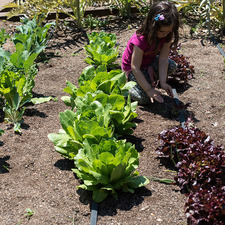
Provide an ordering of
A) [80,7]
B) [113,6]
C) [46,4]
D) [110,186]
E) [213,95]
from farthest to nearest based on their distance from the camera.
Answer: [113,6] → [80,7] → [46,4] → [213,95] → [110,186]

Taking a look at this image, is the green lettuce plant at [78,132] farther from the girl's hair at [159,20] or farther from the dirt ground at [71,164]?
the girl's hair at [159,20]

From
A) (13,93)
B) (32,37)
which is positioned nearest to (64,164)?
(13,93)

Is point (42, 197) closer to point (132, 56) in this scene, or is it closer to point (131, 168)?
point (131, 168)

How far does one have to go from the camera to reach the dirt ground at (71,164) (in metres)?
2.31

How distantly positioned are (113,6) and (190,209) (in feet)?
16.7

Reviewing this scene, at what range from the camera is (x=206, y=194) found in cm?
222

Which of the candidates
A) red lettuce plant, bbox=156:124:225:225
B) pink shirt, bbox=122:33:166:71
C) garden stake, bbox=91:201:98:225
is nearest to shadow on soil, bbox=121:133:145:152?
red lettuce plant, bbox=156:124:225:225

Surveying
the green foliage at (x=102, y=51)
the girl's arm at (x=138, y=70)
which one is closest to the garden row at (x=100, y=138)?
the girl's arm at (x=138, y=70)

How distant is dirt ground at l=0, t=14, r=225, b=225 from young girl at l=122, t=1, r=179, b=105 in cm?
25

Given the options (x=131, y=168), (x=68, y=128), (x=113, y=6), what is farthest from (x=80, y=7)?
(x=131, y=168)

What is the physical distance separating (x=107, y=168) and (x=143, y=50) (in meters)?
1.56

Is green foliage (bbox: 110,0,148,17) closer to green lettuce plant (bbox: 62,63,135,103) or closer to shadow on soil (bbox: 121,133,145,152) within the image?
green lettuce plant (bbox: 62,63,135,103)

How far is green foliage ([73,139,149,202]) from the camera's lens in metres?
2.29

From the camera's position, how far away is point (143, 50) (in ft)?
11.4
